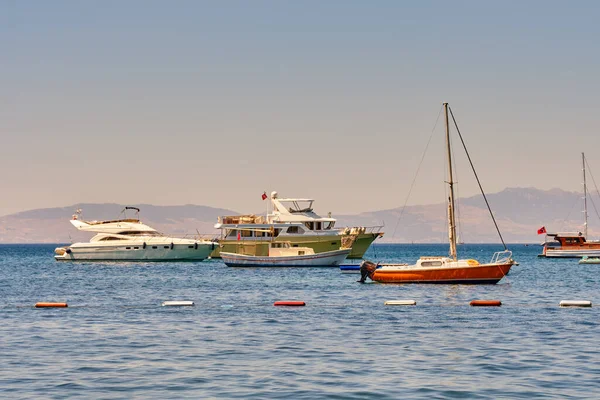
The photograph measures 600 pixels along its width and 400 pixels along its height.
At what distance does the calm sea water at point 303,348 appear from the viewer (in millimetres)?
23641

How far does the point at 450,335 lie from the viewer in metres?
34.3

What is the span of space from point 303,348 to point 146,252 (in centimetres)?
9228

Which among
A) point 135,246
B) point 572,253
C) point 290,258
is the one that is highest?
point 135,246

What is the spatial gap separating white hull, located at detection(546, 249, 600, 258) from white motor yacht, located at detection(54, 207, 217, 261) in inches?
2443

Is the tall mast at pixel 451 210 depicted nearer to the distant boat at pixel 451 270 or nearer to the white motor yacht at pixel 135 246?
the distant boat at pixel 451 270

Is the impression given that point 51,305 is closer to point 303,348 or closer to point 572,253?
point 303,348

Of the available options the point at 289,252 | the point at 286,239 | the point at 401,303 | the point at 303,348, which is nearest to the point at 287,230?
the point at 286,239

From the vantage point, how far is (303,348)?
30.8 metres

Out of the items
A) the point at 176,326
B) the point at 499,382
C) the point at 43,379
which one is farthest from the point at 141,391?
the point at 176,326

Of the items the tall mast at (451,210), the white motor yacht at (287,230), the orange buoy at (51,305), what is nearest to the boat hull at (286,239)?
the white motor yacht at (287,230)

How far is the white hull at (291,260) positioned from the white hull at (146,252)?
58.9 feet

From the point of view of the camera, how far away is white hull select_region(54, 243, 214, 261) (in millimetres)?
119875

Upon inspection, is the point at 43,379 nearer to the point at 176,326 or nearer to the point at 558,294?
the point at 176,326

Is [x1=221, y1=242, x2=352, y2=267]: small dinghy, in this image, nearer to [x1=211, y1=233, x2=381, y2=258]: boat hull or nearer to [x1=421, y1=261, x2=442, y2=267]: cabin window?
[x1=211, y1=233, x2=381, y2=258]: boat hull
